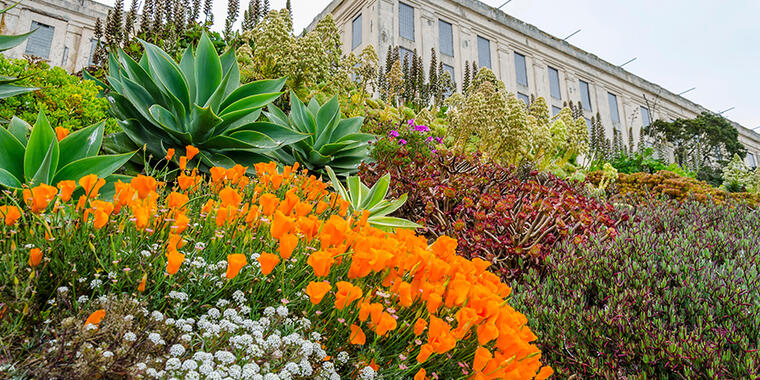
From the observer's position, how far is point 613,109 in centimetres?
2703

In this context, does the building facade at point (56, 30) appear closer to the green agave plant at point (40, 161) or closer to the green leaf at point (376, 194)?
the green agave plant at point (40, 161)

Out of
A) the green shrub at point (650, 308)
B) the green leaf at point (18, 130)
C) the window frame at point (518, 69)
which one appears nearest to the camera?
the green shrub at point (650, 308)

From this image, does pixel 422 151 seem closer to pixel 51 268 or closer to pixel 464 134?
pixel 464 134

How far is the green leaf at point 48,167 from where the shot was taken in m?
1.65

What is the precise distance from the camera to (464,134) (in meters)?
5.29

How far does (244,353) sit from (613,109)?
3115cm

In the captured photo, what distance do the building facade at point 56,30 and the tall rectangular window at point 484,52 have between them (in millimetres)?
17604

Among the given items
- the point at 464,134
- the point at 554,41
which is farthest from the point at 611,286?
the point at 554,41

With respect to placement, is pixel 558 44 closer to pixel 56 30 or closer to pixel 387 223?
pixel 56 30

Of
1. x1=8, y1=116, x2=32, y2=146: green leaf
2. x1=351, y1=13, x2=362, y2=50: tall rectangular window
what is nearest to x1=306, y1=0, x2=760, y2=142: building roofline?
x1=351, y1=13, x2=362, y2=50: tall rectangular window

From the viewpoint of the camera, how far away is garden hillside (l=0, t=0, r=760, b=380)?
3.17 feet

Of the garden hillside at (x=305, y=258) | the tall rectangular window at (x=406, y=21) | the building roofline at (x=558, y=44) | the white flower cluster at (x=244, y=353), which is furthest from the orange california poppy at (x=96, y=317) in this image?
the building roofline at (x=558, y=44)

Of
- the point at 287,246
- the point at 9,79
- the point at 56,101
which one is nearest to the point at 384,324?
the point at 287,246

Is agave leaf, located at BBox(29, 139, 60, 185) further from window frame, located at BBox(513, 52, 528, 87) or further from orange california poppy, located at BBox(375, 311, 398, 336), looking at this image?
window frame, located at BBox(513, 52, 528, 87)
